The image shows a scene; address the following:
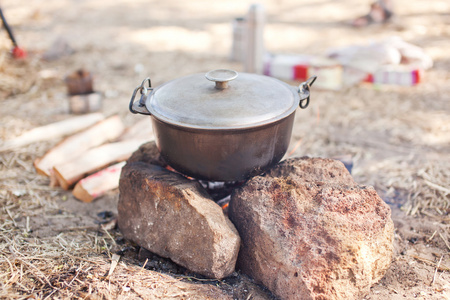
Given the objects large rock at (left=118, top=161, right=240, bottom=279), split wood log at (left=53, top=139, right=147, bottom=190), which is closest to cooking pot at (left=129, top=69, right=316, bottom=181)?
large rock at (left=118, top=161, right=240, bottom=279)

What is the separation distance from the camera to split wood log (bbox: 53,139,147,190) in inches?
133

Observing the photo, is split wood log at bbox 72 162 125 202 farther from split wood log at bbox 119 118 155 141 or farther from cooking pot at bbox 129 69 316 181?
cooking pot at bbox 129 69 316 181

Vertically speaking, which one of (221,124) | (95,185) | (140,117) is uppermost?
(221,124)

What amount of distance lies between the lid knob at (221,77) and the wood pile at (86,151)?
5.15ft

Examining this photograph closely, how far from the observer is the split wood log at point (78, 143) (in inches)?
146

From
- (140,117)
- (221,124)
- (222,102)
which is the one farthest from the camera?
(140,117)

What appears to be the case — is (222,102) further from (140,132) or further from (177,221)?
(140,132)

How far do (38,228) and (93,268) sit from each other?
3.02ft

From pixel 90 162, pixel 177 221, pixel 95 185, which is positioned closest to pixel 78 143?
pixel 90 162

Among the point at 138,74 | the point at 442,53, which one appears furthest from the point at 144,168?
the point at 442,53

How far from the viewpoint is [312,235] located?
2.18 metres

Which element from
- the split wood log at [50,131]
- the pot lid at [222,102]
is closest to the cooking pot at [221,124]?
the pot lid at [222,102]

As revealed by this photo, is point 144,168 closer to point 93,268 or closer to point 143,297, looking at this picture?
point 93,268

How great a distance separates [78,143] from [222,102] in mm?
2295
